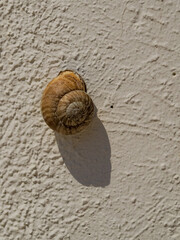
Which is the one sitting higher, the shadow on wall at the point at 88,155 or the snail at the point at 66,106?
the snail at the point at 66,106

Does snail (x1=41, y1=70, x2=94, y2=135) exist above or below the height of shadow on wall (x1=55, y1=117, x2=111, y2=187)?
above

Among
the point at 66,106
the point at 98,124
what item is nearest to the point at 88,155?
the point at 98,124

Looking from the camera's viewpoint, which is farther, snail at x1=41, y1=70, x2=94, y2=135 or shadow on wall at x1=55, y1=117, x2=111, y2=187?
shadow on wall at x1=55, y1=117, x2=111, y2=187

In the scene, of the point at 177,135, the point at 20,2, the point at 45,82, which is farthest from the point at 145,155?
the point at 20,2

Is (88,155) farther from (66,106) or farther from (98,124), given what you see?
(66,106)

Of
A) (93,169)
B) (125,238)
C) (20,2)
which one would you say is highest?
(20,2)

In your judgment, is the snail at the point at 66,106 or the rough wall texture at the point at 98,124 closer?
the snail at the point at 66,106

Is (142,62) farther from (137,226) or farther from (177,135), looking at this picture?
(137,226)
